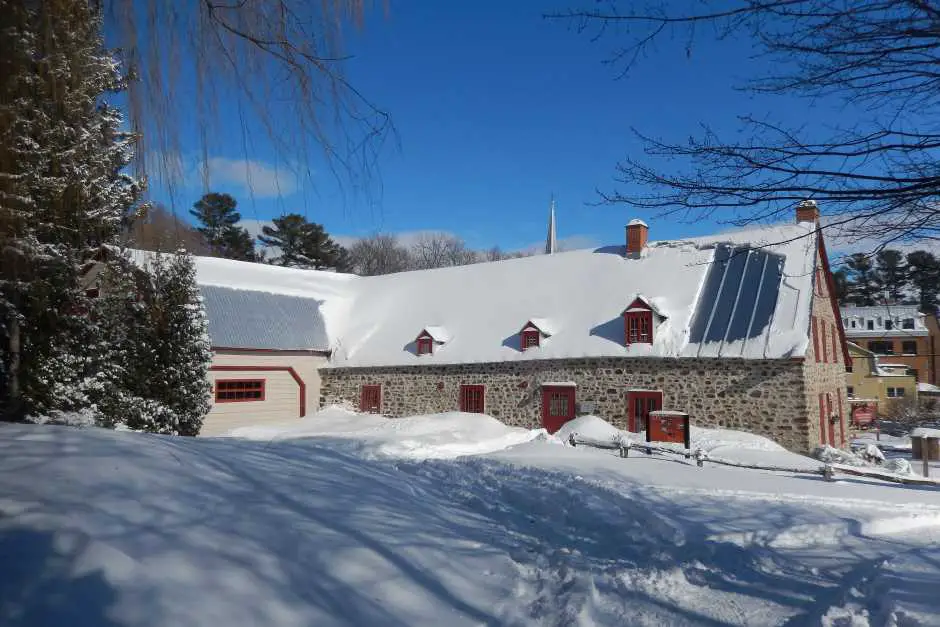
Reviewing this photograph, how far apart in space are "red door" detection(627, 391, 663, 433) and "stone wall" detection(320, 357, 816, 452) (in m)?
0.20

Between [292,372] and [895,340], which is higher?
[895,340]

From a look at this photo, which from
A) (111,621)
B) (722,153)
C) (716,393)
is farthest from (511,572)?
(716,393)

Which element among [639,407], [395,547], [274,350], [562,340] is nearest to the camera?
[395,547]

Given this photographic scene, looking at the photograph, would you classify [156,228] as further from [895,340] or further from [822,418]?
[895,340]

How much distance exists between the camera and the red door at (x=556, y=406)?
63.1ft

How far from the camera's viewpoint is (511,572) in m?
4.89

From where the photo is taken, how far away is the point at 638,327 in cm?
1867

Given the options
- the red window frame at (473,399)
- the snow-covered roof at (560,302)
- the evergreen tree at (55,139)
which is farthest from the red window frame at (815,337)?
the evergreen tree at (55,139)

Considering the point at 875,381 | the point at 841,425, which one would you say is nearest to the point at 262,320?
the point at 841,425

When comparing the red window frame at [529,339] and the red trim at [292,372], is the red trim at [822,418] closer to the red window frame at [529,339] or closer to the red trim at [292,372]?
the red window frame at [529,339]

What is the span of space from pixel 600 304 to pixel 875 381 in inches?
1049

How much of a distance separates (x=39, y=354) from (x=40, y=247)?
32.3 ft

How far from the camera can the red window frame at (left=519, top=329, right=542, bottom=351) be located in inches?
795

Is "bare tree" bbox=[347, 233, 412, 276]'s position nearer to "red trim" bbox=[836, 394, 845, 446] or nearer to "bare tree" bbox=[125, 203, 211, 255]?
"red trim" bbox=[836, 394, 845, 446]
